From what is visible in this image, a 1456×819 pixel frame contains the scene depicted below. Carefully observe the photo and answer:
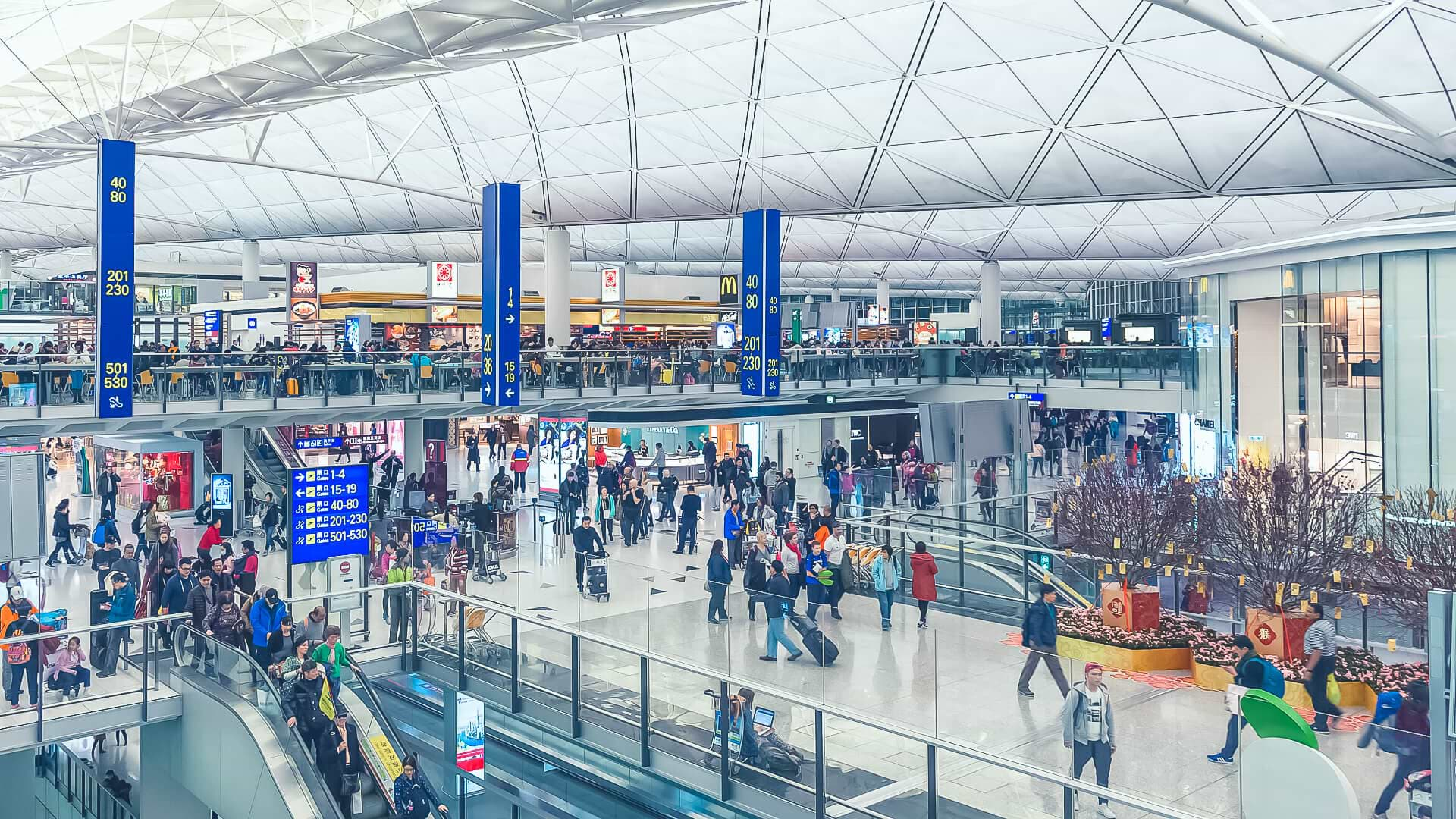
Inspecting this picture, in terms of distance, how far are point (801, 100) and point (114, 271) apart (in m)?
19.3

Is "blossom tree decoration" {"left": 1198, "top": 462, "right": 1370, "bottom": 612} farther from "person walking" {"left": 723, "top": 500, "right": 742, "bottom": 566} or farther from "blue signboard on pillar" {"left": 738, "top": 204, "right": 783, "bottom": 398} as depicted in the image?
"blue signboard on pillar" {"left": 738, "top": 204, "right": 783, "bottom": 398}

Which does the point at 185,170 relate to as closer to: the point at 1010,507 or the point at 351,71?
the point at 351,71

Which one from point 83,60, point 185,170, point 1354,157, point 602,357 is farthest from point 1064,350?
point 185,170

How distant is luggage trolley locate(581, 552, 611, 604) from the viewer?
48.2ft

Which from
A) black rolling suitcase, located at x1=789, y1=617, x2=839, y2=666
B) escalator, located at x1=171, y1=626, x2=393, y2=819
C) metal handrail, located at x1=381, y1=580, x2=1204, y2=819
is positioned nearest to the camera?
metal handrail, located at x1=381, y1=580, x2=1204, y2=819

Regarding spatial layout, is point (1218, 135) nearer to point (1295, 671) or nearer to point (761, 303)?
point (761, 303)

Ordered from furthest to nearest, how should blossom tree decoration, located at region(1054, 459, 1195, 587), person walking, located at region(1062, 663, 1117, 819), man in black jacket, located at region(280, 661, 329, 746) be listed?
1. blossom tree decoration, located at region(1054, 459, 1195, 587)
2. man in black jacket, located at region(280, 661, 329, 746)
3. person walking, located at region(1062, 663, 1117, 819)

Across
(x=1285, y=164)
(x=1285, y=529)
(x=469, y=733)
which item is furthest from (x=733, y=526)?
(x=1285, y=164)

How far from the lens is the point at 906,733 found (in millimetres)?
10445

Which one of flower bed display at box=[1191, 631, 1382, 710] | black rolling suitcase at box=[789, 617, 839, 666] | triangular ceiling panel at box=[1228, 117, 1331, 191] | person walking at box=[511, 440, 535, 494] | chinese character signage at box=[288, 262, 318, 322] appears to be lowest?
flower bed display at box=[1191, 631, 1382, 710]

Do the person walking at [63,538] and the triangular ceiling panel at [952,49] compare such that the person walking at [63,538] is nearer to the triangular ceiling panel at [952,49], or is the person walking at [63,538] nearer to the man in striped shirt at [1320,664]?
the triangular ceiling panel at [952,49]

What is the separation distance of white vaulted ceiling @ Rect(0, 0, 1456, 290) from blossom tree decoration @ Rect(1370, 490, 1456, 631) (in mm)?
5791

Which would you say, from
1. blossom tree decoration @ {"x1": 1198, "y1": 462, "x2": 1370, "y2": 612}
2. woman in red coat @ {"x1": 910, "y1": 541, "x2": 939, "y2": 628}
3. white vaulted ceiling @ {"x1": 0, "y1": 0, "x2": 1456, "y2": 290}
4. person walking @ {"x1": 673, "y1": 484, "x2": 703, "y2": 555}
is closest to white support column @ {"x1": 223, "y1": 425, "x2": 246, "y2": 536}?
white vaulted ceiling @ {"x1": 0, "y1": 0, "x2": 1456, "y2": 290}

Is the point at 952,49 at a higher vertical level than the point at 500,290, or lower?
higher
